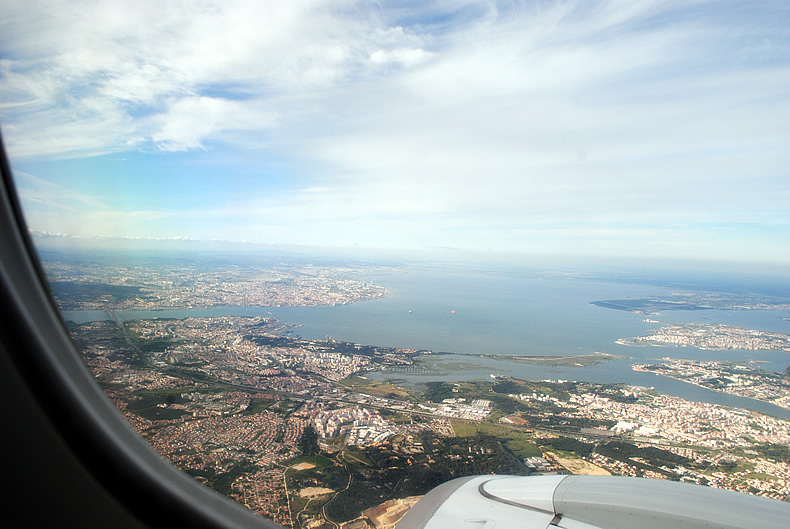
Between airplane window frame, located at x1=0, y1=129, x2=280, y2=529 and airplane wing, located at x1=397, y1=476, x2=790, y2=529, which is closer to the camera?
airplane window frame, located at x1=0, y1=129, x2=280, y2=529

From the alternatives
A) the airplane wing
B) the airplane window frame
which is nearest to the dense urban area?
the airplane window frame

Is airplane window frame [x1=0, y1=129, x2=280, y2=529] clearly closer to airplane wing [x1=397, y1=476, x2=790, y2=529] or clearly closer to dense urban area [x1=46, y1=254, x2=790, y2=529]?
dense urban area [x1=46, y1=254, x2=790, y2=529]

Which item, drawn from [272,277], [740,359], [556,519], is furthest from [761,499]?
[272,277]

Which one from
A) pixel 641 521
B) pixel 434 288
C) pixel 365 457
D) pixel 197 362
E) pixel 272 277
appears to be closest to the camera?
pixel 641 521

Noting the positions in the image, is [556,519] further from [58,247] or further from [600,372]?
[600,372]

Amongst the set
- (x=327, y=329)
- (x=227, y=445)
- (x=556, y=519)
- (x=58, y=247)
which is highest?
(x=58, y=247)

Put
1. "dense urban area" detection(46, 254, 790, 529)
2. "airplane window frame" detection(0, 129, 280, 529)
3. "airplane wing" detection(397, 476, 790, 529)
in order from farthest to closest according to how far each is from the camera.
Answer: "dense urban area" detection(46, 254, 790, 529) → "airplane wing" detection(397, 476, 790, 529) → "airplane window frame" detection(0, 129, 280, 529)
